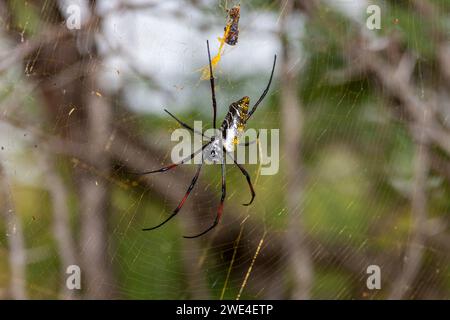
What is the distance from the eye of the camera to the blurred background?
2.41 metres

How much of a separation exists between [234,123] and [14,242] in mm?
1266

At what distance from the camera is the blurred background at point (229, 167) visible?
2408 mm

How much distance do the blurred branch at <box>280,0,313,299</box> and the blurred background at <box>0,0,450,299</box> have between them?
1 cm

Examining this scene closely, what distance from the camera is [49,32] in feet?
8.13

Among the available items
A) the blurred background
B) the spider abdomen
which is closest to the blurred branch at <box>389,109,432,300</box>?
the blurred background

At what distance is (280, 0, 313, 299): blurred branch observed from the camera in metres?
2.81

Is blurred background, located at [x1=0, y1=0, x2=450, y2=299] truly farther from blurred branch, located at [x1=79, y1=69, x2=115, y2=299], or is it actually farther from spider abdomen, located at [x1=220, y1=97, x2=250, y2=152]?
spider abdomen, located at [x1=220, y1=97, x2=250, y2=152]

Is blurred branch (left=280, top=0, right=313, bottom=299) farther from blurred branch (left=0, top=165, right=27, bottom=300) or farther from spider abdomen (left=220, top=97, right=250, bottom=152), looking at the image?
blurred branch (left=0, top=165, right=27, bottom=300)

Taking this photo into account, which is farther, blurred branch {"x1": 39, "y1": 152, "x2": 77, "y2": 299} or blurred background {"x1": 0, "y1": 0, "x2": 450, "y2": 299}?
blurred branch {"x1": 39, "y1": 152, "x2": 77, "y2": 299}

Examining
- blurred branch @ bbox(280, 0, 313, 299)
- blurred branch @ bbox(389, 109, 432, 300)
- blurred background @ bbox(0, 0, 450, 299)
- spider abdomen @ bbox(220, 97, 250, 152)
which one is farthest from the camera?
blurred branch @ bbox(389, 109, 432, 300)

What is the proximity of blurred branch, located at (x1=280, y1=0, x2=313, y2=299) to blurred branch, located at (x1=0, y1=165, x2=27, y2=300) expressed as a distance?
53.9 inches

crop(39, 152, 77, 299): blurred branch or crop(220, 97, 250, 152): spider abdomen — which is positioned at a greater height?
crop(220, 97, 250, 152): spider abdomen

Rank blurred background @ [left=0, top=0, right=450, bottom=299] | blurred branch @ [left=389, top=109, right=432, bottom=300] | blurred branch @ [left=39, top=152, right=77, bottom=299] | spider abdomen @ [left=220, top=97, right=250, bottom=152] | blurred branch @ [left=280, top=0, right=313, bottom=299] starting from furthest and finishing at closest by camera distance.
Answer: blurred branch @ [left=389, top=109, right=432, bottom=300] → blurred branch @ [left=280, top=0, right=313, bottom=299] → blurred branch @ [left=39, top=152, right=77, bottom=299] → blurred background @ [left=0, top=0, right=450, bottom=299] → spider abdomen @ [left=220, top=97, right=250, bottom=152]

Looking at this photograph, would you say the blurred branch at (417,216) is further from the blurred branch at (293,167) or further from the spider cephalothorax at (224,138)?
the spider cephalothorax at (224,138)
